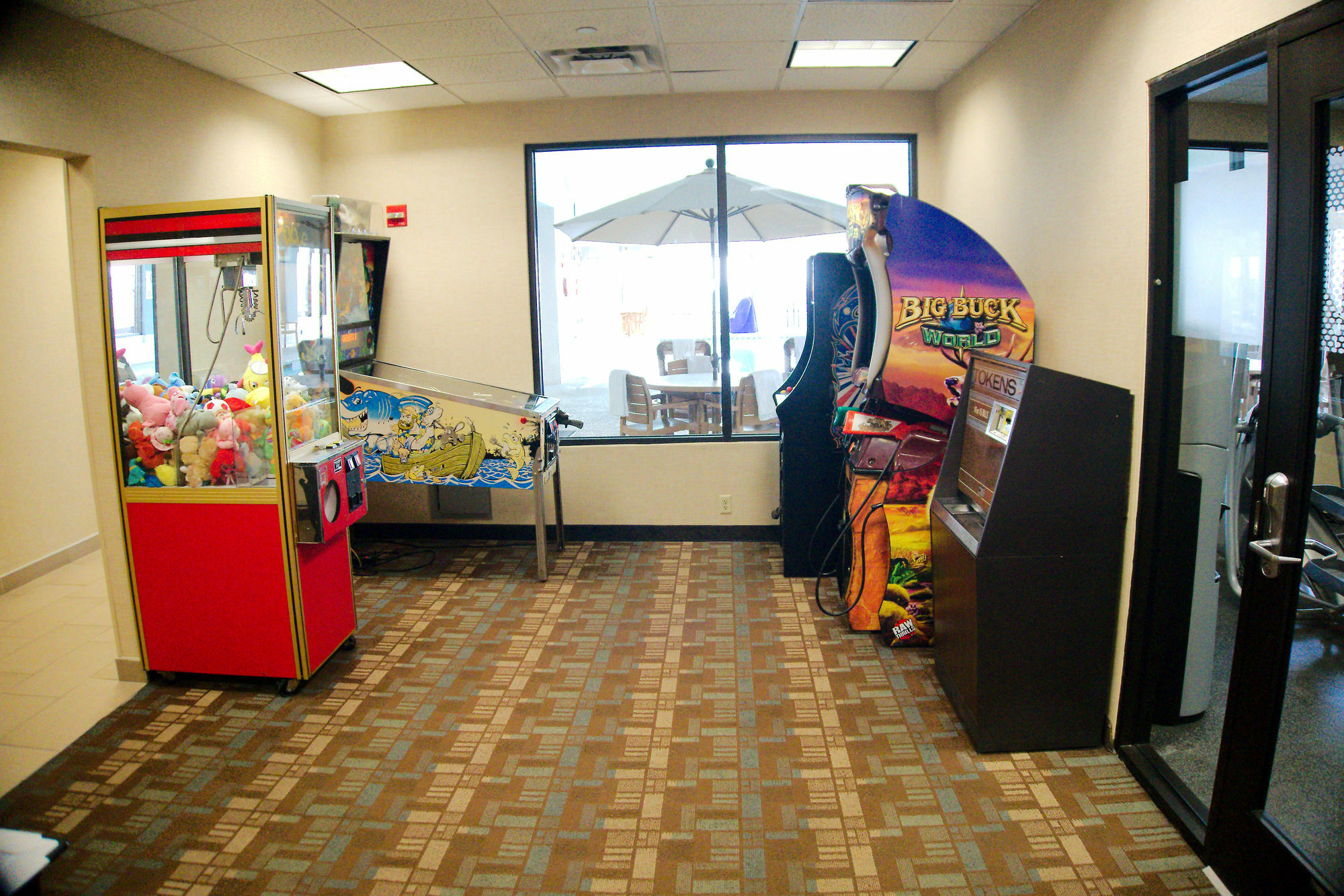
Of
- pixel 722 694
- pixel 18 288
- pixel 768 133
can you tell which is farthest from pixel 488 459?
pixel 18 288

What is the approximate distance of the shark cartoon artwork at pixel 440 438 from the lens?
13.6ft

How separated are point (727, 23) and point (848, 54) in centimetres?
88

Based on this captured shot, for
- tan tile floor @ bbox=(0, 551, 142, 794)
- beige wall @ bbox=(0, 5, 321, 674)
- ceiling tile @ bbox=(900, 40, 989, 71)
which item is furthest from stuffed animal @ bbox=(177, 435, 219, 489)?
ceiling tile @ bbox=(900, 40, 989, 71)

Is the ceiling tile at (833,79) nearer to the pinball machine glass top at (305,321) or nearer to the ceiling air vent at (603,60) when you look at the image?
the ceiling air vent at (603,60)

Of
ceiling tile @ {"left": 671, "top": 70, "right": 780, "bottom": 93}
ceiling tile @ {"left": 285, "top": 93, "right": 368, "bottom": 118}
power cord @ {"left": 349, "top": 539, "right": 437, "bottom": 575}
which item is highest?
ceiling tile @ {"left": 671, "top": 70, "right": 780, "bottom": 93}

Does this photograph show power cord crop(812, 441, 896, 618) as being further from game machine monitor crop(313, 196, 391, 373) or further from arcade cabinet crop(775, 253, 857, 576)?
game machine monitor crop(313, 196, 391, 373)

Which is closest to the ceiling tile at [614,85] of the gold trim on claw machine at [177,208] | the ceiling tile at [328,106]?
the ceiling tile at [328,106]

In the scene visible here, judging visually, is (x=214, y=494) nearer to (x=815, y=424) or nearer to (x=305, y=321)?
(x=305, y=321)

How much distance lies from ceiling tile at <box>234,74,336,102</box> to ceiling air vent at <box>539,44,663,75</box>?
1.27 meters

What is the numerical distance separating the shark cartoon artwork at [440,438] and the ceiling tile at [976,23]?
2.65 meters

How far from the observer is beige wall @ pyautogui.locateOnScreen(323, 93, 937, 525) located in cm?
465

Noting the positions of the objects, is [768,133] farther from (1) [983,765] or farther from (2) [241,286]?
(1) [983,765]

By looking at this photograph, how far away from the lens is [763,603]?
3.90 metres

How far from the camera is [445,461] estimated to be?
4.18m
